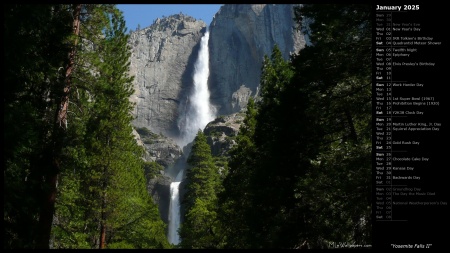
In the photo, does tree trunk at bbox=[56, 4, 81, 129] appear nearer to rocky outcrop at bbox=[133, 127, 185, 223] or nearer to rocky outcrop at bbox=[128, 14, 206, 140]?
rocky outcrop at bbox=[133, 127, 185, 223]

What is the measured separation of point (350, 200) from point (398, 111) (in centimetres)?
268

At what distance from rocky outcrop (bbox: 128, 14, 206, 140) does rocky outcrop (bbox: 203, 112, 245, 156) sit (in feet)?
94.3

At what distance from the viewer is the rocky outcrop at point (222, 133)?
3398 inches

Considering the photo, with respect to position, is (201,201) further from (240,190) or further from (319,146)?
(319,146)

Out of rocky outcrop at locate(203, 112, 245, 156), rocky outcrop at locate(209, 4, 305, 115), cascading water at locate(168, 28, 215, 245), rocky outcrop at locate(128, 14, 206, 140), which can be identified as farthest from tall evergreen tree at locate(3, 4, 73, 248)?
rocky outcrop at locate(209, 4, 305, 115)

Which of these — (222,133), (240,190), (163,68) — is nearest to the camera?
(240,190)

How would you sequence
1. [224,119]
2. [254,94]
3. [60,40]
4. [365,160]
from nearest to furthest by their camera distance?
[365,160] → [60,40] → [224,119] → [254,94]

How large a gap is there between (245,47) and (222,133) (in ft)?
171

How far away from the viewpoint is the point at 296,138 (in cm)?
1570

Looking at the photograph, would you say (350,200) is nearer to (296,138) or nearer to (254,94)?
(296,138)

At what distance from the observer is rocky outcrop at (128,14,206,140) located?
132 meters

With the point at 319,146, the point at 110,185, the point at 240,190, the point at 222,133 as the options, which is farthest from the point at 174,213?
the point at 319,146

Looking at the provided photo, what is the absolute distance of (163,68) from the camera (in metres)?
145

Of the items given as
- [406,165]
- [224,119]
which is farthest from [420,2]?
[224,119]
